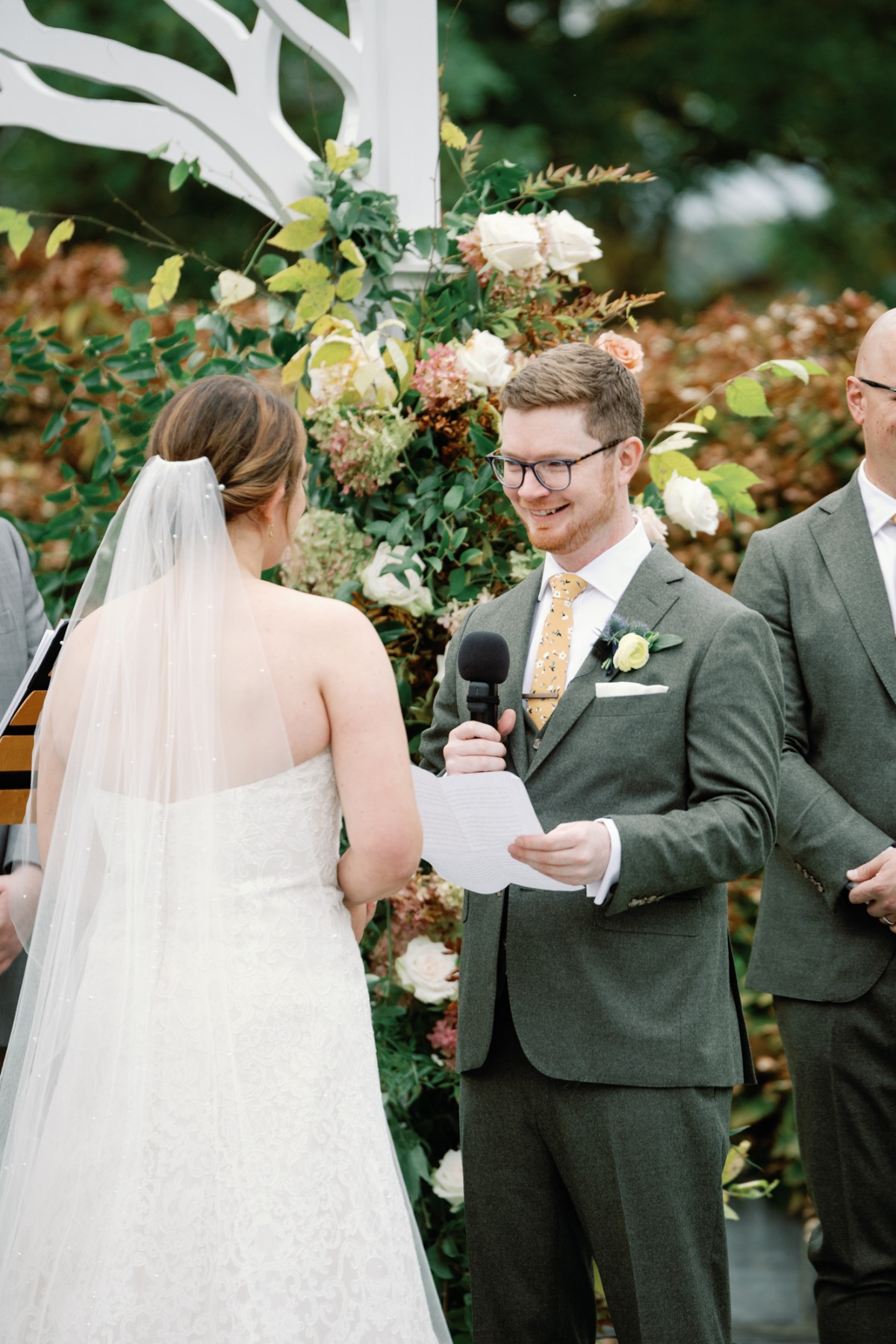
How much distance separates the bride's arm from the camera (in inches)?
90.7

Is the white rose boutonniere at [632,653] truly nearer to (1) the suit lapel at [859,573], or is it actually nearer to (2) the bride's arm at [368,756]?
(2) the bride's arm at [368,756]

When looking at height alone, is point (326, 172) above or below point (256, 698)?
above

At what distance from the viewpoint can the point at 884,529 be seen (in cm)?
316

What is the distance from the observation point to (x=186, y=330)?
12.3ft

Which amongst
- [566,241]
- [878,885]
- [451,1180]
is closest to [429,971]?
[451,1180]

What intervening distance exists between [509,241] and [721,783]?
1.50 meters

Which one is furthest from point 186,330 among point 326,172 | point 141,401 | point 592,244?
point 592,244

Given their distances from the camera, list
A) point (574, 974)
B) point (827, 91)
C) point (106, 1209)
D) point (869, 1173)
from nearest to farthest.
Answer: point (106, 1209), point (574, 974), point (869, 1173), point (827, 91)

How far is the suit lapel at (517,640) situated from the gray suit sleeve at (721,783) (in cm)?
30

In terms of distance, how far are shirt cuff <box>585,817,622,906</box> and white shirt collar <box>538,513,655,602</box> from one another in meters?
0.50

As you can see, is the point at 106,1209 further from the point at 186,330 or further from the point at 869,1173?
the point at 186,330

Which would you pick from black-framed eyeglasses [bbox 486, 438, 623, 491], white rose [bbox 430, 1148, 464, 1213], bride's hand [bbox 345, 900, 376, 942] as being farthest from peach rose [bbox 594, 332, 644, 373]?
white rose [bbox 430, 1148, 464, 1213]

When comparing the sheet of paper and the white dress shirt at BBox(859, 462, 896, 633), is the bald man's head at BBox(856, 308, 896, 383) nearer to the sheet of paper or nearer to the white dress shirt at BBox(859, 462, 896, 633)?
the white dress shirt at BBox(859, 462, 896, 633)

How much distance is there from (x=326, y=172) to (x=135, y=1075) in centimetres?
230
